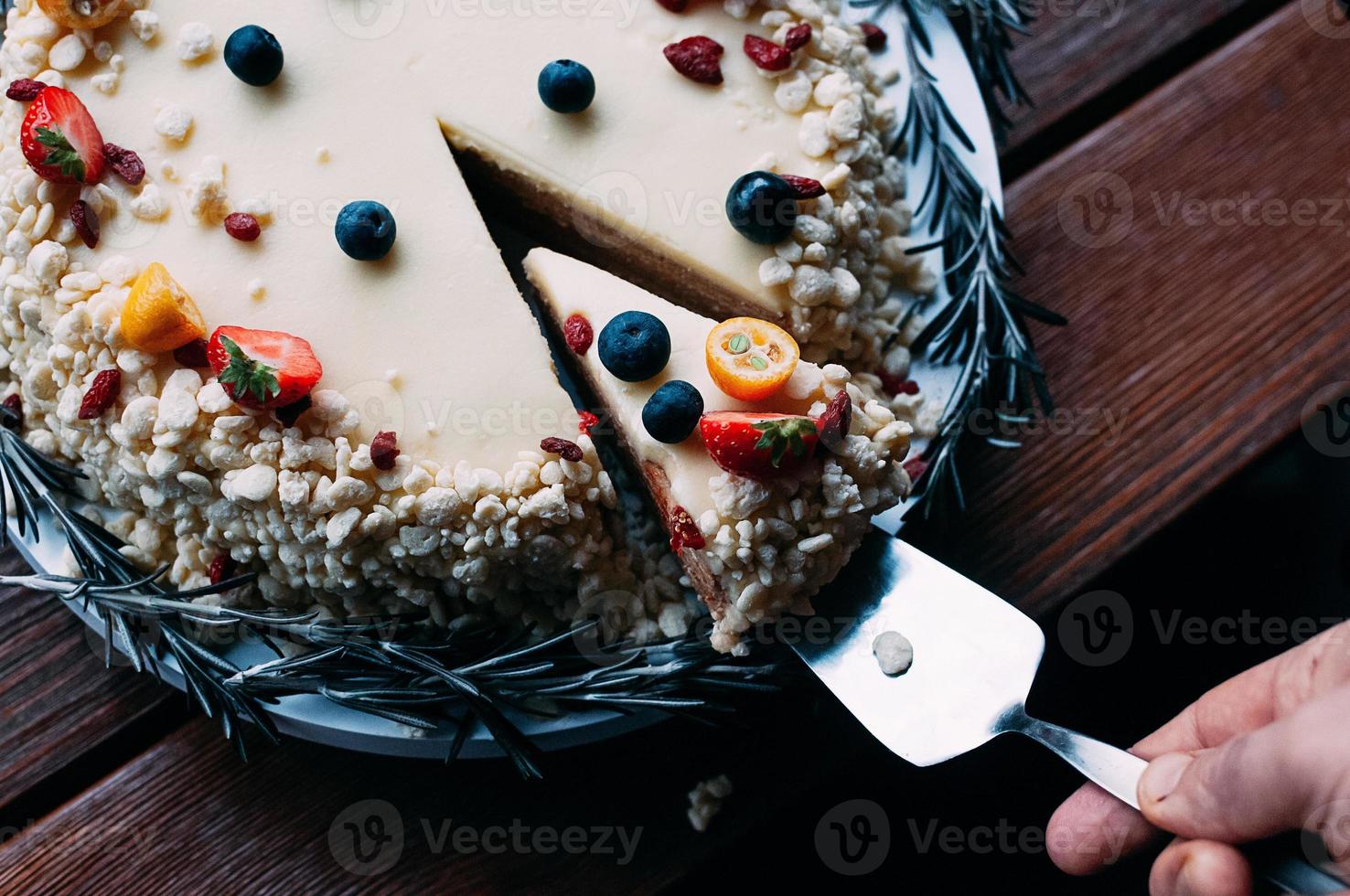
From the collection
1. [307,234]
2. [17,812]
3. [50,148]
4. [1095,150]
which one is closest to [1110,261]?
[1095,150]

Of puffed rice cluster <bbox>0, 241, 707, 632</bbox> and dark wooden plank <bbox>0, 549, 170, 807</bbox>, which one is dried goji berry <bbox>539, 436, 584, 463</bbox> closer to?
puffed rice cluster <bbox>0, 241, 707, 632</bbox>

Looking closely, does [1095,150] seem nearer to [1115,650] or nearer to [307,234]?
[1115,650]

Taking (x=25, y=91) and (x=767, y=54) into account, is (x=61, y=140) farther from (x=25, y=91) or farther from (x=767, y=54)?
(x=767, y=54)

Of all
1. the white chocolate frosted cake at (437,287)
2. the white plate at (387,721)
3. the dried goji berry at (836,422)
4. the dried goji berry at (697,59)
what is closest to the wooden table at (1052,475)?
the white plate at (387,721)

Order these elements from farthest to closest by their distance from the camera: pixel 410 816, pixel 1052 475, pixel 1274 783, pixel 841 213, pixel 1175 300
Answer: pixel 1175 300, pixel 1052 475, pixel 410 816, pixel 841 213, pixel 1274 783

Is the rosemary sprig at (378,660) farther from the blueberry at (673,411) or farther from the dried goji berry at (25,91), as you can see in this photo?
the dried goji berry at (25,91)

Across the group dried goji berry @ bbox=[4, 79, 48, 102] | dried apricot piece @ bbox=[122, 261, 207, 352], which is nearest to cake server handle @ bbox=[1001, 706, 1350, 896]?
dried apricot piece @ bbox=[122, 261, 207, 352]

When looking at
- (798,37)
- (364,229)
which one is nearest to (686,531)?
(364,229)
